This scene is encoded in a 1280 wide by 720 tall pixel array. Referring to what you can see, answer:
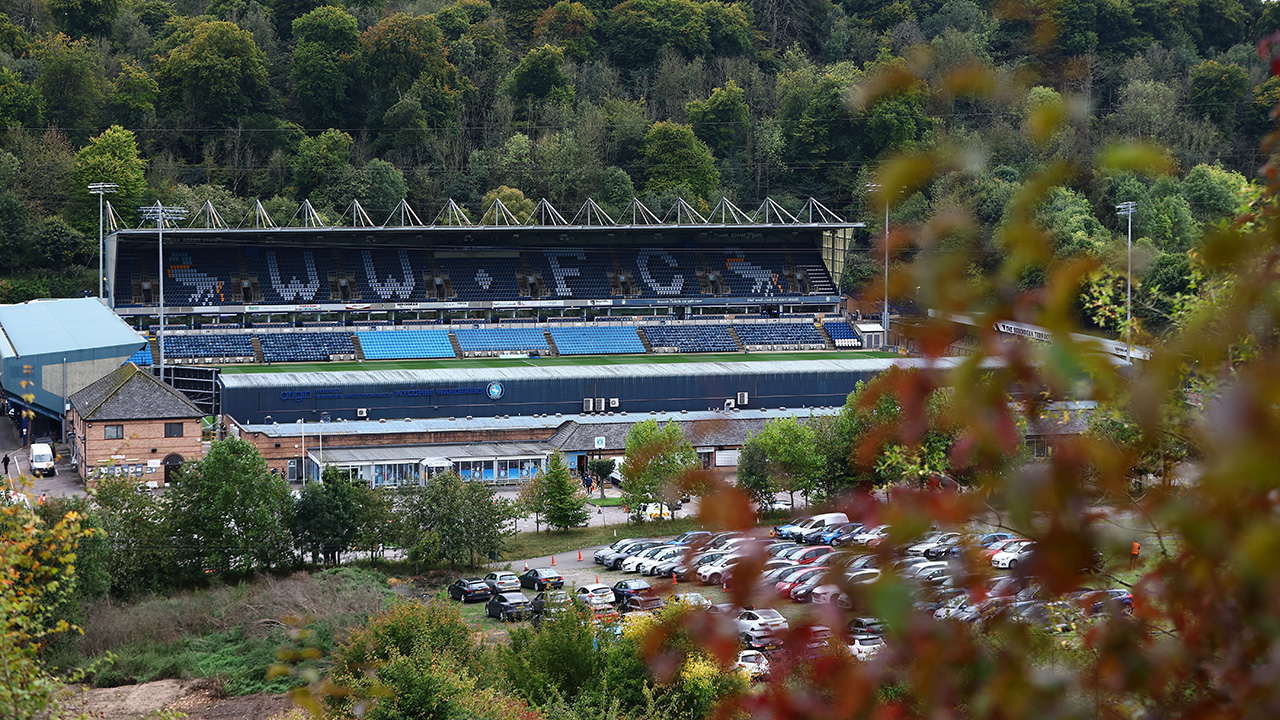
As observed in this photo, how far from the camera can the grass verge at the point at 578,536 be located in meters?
25.5

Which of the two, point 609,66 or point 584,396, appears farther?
point 609,66

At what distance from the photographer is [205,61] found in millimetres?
53688

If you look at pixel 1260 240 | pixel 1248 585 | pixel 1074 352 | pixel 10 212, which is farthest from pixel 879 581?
pixel 10 212

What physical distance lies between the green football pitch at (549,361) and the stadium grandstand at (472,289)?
33.8 inches

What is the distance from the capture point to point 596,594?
19.0 metres

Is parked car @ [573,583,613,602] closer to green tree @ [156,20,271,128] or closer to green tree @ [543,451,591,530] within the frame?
green tree @ [543,451,591,530]

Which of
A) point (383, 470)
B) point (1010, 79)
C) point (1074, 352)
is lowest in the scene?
point (383, 470)

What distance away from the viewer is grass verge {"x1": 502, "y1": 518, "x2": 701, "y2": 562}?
25.5m

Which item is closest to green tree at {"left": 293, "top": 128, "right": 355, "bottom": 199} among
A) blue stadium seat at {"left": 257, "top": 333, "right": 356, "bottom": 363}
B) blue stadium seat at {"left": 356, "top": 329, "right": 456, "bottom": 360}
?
blue stadium seat at {"left": 257, "top": 333, "right": 356, "bottom": 363}

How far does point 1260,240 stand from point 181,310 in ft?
139

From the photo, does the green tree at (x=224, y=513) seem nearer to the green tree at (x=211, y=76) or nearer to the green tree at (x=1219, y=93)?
the green tree at (x=211, y=76)

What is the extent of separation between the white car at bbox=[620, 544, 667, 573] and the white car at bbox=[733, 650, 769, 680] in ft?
22.5

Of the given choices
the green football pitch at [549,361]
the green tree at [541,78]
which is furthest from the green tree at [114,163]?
the green tree at [541,78]

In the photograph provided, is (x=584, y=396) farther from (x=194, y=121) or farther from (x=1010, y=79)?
(x=1010, y=79)
